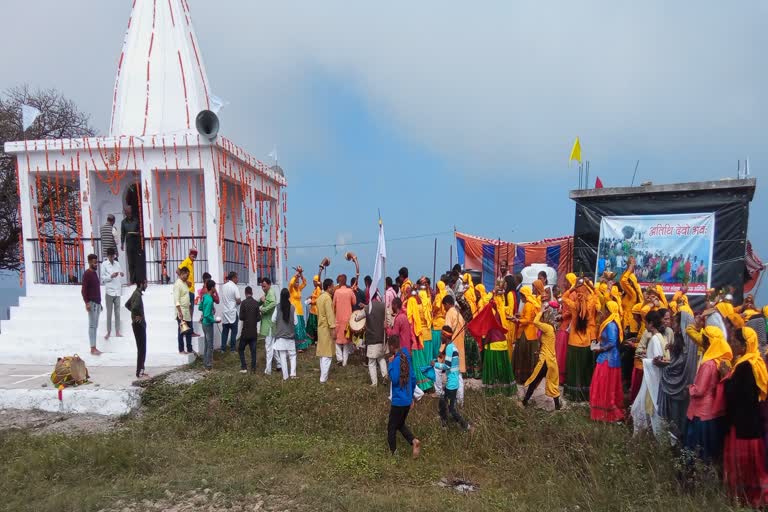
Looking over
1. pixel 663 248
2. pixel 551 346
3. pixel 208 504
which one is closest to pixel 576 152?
pixel 663 248

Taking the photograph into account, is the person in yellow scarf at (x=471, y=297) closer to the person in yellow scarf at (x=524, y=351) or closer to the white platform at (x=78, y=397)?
the person in yellow scarf at (x=524, y=351)

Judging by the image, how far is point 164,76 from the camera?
1261 centimetres

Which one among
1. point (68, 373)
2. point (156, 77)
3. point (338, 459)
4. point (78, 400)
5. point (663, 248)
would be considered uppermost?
point (156, 77)

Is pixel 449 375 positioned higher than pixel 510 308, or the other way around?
pixel 510 308

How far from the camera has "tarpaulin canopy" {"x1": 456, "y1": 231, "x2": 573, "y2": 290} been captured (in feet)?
48.0

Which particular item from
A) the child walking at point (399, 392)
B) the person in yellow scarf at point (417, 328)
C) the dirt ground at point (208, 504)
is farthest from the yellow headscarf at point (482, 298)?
the dirt ground at point (208, 504)

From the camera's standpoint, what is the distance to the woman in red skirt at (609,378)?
673 cm

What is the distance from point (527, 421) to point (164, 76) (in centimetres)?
1129

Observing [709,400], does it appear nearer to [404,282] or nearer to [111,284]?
[404,282]

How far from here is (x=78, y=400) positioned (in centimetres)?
746

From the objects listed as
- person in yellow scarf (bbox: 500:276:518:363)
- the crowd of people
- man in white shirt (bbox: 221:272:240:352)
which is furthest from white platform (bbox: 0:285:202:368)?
person in yellow scarf (bbox: 500:276:518:363)

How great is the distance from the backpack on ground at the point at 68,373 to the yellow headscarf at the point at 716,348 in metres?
8.28

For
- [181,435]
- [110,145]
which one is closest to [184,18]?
[110,145]

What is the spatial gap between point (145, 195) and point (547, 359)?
8.53m
